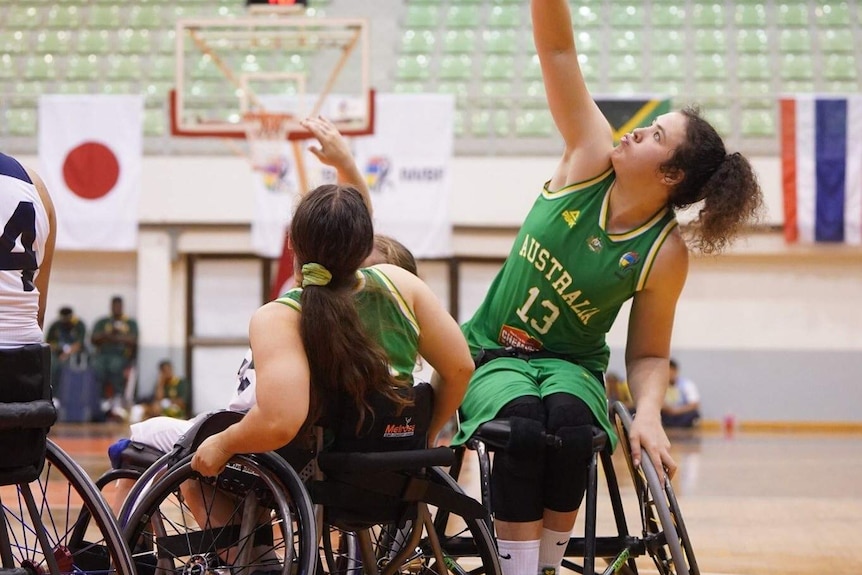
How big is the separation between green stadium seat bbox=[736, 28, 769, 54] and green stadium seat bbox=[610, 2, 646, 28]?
1.14 meters

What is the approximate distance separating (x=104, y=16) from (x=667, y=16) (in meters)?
6.79

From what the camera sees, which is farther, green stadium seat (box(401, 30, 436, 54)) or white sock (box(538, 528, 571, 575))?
green stadium seat (box(401, 30, 436, 54))

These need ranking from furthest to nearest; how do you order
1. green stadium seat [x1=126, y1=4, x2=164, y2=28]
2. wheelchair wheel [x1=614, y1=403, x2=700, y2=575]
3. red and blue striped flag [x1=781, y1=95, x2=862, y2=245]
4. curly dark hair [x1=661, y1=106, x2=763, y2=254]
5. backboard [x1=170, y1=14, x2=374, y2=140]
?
green stadium seat [x1=126, y1=4, x2=164, y2=28] → red and blue striped flag [x1=781, y1=95, x2=862, y2=245] → backboard [x1=170, y1=14, x2=374, y2=140] → curly dark hair [x1=661, y1=106, x2=763, y2=254] → wheelchair wheel [x1=614, y1=403, x2=700, y2=575]

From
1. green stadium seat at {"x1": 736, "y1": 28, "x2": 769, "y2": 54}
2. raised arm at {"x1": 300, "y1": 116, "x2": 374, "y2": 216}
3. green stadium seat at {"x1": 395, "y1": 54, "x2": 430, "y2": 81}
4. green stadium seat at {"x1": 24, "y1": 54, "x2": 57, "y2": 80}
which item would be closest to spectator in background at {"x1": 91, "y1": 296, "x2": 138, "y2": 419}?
green stadium seat at {"x1": 24, "y1": 54, "x2": 57, "y2": 80}

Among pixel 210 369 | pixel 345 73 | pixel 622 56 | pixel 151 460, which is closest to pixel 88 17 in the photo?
pixel 345 73

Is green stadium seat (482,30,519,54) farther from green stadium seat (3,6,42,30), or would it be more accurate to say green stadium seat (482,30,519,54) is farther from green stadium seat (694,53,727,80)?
green stadium seat (3,6,42,30)

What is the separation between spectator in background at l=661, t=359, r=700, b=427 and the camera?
1191 centimetres

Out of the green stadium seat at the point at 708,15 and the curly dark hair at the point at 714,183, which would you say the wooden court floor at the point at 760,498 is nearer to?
the curly dark hair at the point at 714,183

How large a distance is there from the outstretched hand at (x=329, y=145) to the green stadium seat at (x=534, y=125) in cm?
945

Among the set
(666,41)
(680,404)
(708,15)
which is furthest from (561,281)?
(708,15)

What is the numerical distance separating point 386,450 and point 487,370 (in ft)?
2.19

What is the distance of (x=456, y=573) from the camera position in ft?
8.57

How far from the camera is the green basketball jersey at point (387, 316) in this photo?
2.31 meters

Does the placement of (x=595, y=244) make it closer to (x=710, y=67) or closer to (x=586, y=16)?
(x=710, y=67)
